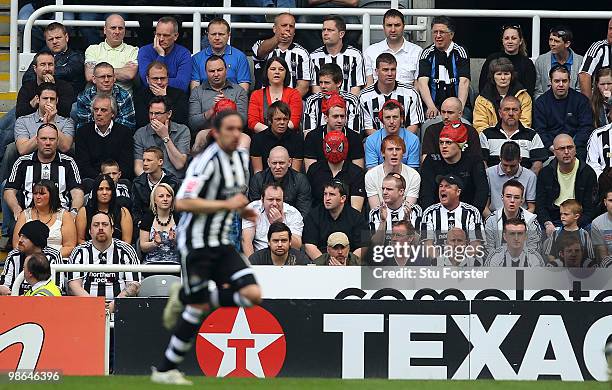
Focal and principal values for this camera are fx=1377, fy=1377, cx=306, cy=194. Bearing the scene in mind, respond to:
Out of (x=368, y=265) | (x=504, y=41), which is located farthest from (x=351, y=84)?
(x=368, y=265)

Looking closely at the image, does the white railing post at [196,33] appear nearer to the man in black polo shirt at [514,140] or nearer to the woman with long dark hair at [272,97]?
the woman with long dark hair at [272,97]

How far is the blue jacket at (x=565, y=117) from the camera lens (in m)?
15.8

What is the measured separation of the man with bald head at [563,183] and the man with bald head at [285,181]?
256 centimetres

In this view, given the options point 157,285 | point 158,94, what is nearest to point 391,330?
point 157,285

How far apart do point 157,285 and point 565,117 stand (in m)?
5.39

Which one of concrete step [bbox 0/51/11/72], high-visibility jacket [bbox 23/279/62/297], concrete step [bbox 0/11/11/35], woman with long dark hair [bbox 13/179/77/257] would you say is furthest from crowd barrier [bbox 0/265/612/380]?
concrete step [bbox 0/11/11/35]

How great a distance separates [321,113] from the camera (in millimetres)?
15523

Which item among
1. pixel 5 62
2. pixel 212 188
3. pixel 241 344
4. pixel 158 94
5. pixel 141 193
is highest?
pixel 5 62

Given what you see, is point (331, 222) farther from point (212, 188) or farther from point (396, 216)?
point (212, 188)

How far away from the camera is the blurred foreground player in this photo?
9.99m

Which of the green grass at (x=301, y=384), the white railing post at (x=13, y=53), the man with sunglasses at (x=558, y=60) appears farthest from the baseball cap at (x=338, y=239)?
the white railing post at (x=13, y=53)

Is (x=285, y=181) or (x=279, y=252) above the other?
(x=285, y=181)

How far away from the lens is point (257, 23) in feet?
56.8

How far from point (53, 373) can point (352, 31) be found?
265 inches
